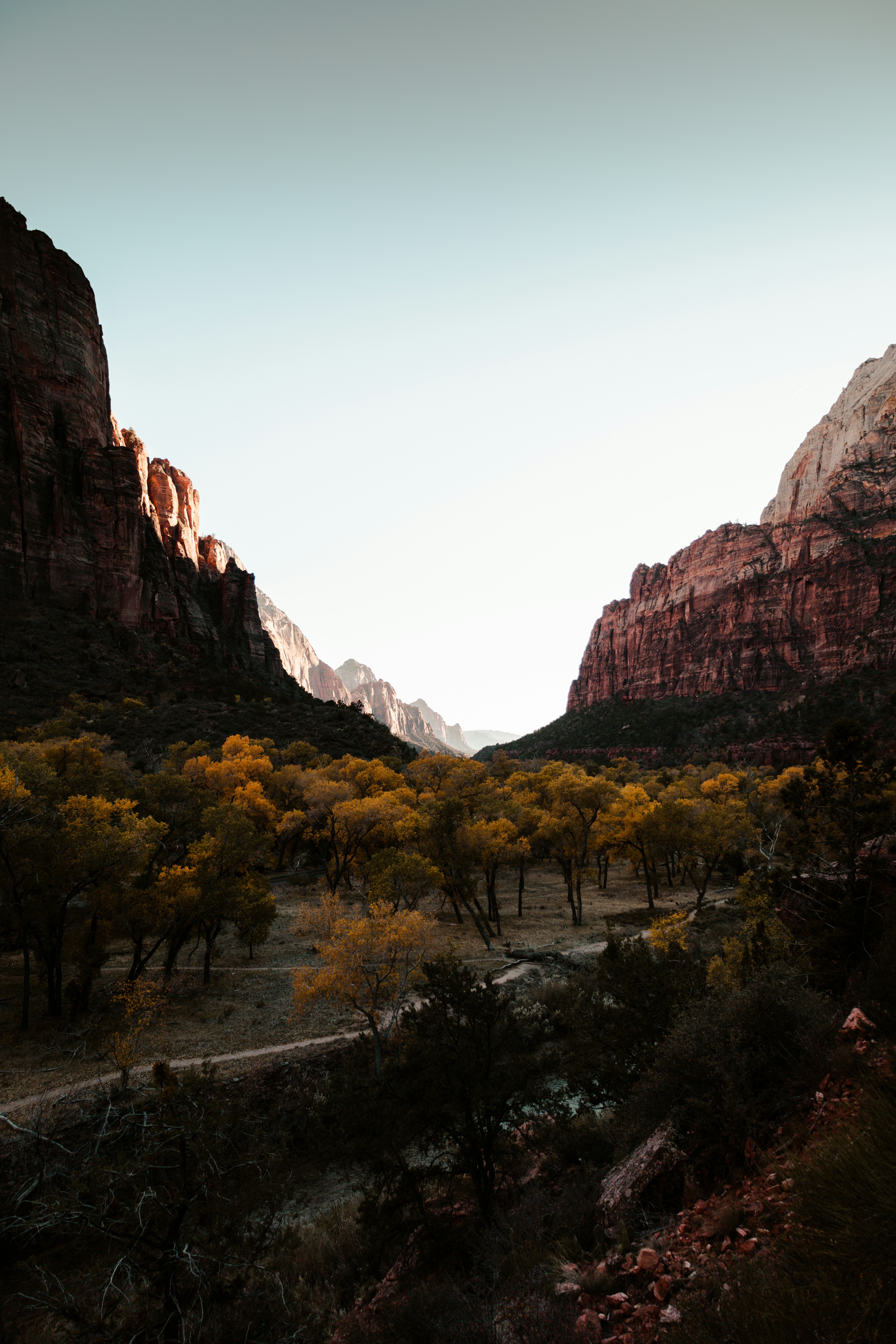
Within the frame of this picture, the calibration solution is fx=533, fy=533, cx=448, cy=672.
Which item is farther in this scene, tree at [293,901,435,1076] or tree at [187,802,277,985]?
tree at [187,802,277,985]

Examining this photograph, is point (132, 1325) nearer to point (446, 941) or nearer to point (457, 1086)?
point (457, 1086)

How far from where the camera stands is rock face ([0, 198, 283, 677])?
213ft

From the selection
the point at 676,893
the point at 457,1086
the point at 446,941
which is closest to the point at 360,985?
the point at 446,941

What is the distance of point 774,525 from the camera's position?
128 meters

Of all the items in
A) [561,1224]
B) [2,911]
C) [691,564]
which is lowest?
[561,1224]

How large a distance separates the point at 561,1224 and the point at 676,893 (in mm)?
34623

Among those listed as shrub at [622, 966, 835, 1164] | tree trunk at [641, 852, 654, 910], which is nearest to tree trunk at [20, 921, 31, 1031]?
shrub at [622, 966, 835, 1164]

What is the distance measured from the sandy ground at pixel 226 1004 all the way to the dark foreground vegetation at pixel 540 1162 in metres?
1.92

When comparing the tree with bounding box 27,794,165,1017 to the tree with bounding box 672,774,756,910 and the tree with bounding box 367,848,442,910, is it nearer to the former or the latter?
the tree with bounding box 367,848,442,910

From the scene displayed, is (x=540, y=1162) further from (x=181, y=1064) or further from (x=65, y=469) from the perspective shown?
(x=65, y=469)

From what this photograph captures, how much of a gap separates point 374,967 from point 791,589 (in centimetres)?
12556

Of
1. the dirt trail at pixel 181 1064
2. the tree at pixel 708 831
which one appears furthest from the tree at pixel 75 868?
the tree at pixel 708 831

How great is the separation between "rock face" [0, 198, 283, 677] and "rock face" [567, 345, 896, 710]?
103 metres

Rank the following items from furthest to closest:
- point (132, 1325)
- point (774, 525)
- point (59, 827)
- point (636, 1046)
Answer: point (774, 525), point (59, 827), point (636, 1046), point (132, 1325)
